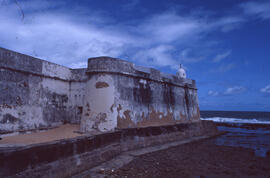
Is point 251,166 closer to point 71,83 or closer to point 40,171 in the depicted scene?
point 40,171

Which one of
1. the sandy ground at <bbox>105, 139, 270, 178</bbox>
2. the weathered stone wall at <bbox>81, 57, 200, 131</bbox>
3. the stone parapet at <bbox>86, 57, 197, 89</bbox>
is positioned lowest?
the sandy ground at <bbox>105, 139, 270, 178</bbox>

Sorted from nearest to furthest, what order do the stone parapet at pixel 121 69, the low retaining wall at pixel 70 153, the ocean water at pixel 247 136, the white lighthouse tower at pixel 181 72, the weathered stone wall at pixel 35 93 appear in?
the low retaining wall at pixel 70 153 < the weathered stone wall at pixel 35 93 < the stone parapet at pixel 121 69 < the ocean water at pixel 247 136 < the white lighthouse tower at pixel 181 72

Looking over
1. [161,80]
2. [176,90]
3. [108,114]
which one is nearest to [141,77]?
[161,80]

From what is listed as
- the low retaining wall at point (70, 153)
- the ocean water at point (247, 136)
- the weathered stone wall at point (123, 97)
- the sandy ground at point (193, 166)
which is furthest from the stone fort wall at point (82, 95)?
the ocean water at point (247, 136)

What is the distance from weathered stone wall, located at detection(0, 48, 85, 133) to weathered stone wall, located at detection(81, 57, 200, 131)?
2.61 m

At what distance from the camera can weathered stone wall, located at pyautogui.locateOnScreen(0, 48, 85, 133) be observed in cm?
761

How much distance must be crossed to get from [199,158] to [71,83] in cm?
820

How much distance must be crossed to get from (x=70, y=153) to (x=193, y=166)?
3.85 meters

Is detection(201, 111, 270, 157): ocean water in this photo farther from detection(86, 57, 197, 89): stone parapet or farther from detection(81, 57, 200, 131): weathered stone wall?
detection(86, 57, 197, 89): stone parapet

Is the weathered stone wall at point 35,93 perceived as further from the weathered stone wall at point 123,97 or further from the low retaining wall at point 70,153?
the low retaining wall at point 70,153

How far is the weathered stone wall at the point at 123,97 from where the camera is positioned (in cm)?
771

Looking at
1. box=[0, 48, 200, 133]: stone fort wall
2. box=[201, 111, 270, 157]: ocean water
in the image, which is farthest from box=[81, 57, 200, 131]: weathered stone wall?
box=[201, 111, 270, 157]: ocean water

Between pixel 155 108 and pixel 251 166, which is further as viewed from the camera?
pixel 155 108

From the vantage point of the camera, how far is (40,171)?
12.4 feet
